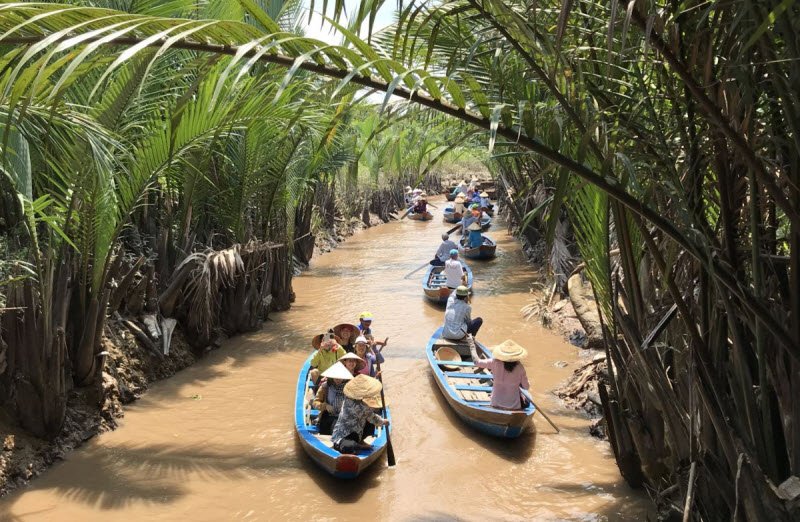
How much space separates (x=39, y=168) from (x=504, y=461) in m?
5.44

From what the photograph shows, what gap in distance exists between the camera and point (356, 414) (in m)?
6.18

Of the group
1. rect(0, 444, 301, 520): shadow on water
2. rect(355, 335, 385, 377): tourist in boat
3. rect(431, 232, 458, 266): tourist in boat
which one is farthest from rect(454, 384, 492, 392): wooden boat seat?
rect(431, 232, 458, 266): tourist in boat

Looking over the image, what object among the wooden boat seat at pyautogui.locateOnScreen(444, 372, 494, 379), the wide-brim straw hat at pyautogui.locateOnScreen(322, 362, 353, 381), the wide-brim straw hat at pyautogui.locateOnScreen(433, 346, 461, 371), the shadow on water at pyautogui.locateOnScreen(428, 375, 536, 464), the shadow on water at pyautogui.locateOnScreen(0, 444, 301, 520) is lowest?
the shadow on water at pyautogui.locateOnScreen(0, 444, 301, 520)

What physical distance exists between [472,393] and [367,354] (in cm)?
134

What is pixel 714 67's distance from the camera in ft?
10.2

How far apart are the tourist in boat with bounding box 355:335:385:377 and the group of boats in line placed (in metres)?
0.43

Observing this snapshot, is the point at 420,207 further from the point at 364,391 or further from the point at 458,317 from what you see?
the point at 364,391

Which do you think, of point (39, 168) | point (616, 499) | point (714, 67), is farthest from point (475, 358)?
point (714, 67)

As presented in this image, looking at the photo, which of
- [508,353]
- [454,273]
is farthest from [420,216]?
[508,353]

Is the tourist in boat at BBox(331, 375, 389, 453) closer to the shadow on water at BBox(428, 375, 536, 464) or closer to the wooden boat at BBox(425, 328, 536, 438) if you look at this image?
the wooden boat at BBox(425, 328, 536, 438)

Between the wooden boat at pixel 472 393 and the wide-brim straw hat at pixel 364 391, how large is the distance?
146cm

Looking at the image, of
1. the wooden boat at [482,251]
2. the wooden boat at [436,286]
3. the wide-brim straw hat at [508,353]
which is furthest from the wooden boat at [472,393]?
the wooden boat at [482,251]

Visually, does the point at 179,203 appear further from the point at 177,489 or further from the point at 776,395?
the point at 776,395

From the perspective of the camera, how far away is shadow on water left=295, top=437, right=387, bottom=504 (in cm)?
608
